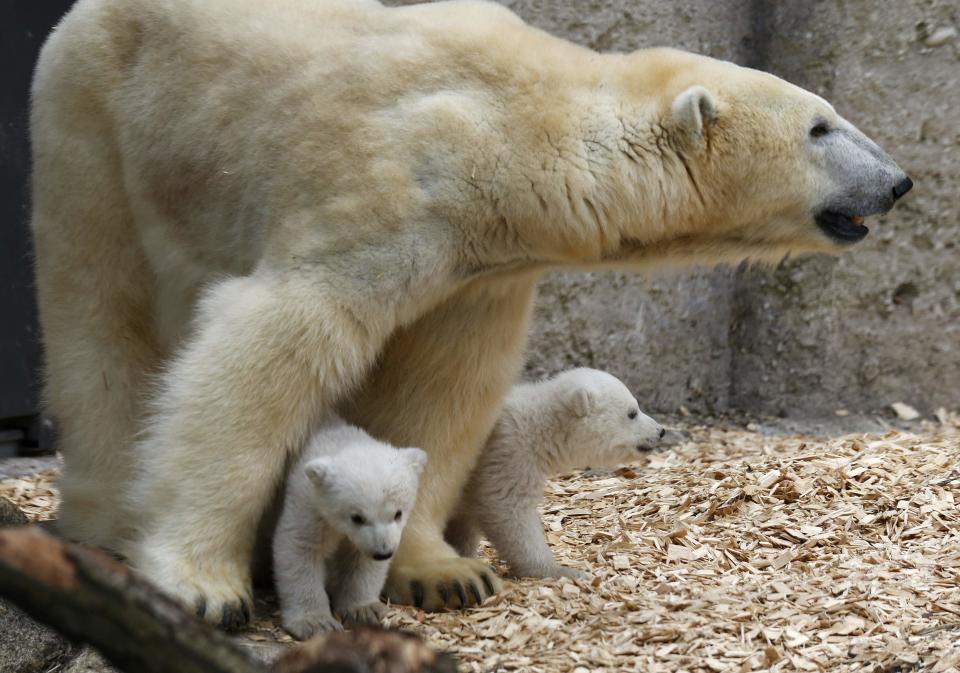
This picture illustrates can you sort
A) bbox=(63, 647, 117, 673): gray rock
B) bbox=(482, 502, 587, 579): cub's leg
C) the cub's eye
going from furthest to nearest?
bbox=(482, 502, 587, 579): cub's leg → the cub's eye → bbox=(63, 647, 117, 673): gray rock

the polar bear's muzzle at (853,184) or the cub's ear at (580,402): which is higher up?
the polar bear's muzzle at (853,184)

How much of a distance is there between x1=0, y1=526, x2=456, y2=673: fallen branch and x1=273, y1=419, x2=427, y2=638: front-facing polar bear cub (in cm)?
149

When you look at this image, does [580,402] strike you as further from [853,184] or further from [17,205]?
[17,205]

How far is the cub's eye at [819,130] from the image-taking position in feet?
12.1

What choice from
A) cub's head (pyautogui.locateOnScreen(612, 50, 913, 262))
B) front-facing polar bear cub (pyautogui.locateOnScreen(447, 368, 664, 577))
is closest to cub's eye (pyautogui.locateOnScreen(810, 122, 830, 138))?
cub's head (pyautogui.locateOnScreen(612, 50, 913, 262))

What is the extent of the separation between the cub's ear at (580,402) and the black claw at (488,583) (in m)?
0.69

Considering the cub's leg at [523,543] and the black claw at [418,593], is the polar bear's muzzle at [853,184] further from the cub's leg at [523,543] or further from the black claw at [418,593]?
the black claw at [418,593]

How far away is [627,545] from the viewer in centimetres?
444

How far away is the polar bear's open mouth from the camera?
3754 millimetres

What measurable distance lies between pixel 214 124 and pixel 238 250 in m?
0.40

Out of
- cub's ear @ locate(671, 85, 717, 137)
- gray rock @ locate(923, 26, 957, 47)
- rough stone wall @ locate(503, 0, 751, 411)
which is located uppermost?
cub's ear @ locate(671, 85, 717, 137)

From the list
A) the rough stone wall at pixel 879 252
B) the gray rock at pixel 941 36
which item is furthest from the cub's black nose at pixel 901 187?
the gray rock at pixel 941 36

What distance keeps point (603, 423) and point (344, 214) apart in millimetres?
1385

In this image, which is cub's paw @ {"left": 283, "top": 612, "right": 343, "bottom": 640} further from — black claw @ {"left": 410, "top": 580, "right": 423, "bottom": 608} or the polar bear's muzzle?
the polar bear's muzzle
